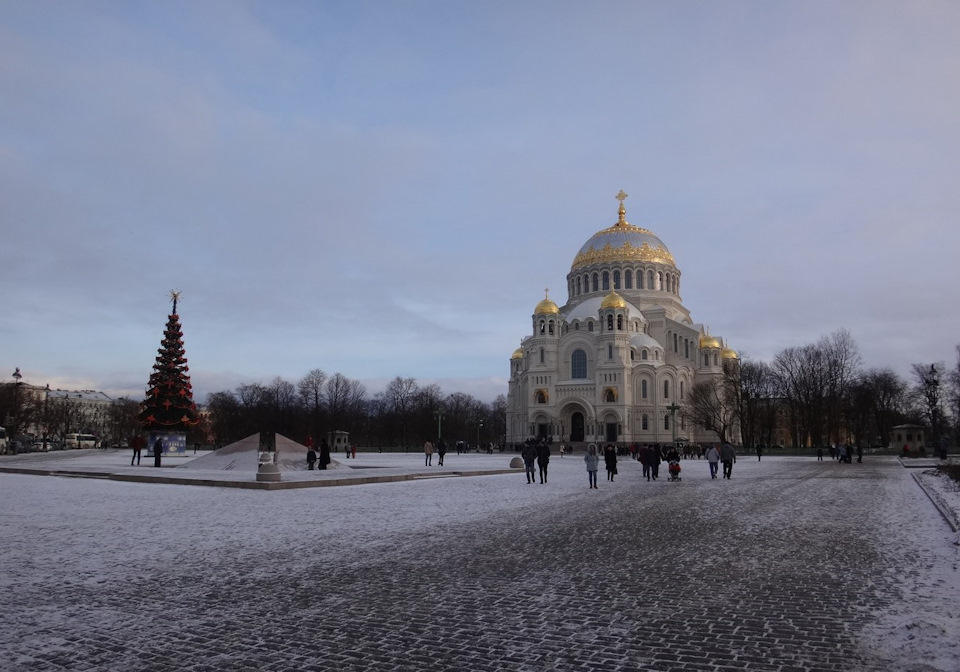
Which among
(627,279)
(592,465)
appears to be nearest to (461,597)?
(592,465)

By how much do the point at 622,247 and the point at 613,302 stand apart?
1055cm

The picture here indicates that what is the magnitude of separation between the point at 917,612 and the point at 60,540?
10.2 meters

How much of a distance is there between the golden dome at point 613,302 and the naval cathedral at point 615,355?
0.10 meters

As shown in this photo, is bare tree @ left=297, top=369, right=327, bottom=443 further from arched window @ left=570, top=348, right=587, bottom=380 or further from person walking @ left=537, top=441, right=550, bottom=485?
person walking @ left=537, top=441, right=550, bottom=485

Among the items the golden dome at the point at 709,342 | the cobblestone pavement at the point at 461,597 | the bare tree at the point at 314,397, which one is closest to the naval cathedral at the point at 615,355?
the golden dome at the point at 709,342

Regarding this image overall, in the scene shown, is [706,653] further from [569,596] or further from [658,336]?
[658,336]

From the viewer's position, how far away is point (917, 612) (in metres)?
6.20

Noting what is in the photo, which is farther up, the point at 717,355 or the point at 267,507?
the point at 717,355

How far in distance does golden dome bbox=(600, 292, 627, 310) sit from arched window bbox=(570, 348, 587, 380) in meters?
5.36

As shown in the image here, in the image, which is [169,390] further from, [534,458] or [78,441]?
[78,441]

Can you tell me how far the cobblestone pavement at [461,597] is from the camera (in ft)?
16.5

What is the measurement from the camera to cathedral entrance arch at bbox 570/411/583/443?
72.1 metres

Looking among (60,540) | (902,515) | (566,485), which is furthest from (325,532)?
(566,485)

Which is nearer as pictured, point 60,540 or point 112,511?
point 60,540
